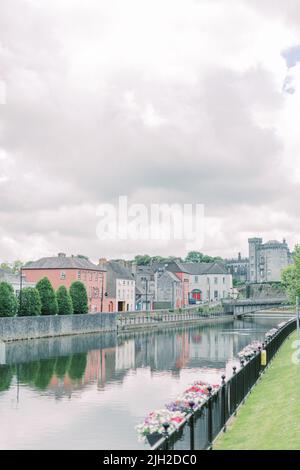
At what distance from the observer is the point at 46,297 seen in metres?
66.8

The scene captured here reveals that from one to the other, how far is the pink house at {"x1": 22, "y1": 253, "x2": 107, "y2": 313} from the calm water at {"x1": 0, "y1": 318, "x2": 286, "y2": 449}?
29026 mm

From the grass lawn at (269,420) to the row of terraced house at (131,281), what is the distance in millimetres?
55470

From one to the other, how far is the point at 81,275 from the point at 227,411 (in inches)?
2998

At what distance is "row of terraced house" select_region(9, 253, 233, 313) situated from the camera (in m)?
89.7

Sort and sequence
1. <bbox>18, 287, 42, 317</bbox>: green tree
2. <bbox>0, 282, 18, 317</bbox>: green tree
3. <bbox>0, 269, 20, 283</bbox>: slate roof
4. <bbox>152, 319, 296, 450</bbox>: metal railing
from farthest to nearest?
<bbox>0, 269, 20, 283</bbox>: slate roof, <bbox>18, 287, 42, 317</bbox>: green tree, <bbox>0, 282, 18, 317</bbox>: green tree, <bbox>152, 319, 296, 450</bbox>: metal railing

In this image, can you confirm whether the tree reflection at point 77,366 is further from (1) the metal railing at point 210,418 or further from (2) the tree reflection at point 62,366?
(1) the metal railing at point 210,418

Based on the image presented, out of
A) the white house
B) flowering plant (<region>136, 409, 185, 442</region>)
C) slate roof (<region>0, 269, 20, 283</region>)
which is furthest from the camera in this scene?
the white house

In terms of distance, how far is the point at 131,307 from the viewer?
372 feet

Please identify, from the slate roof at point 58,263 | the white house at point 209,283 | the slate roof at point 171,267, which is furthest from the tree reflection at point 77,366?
the white house at point 209,283

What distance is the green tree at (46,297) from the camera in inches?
2628

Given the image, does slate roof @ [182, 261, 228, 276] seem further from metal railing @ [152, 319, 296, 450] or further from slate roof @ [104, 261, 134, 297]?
metal railing @ [152, 319, 296, 450]

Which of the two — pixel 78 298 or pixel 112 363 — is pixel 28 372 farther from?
pixel 78 298

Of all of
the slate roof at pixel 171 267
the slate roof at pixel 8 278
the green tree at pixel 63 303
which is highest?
the slate roof at pixel 171 267

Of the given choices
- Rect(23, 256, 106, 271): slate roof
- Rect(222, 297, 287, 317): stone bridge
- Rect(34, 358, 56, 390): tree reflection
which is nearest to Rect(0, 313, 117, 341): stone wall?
Rect(34, 358, 56, 390): tree reflection
